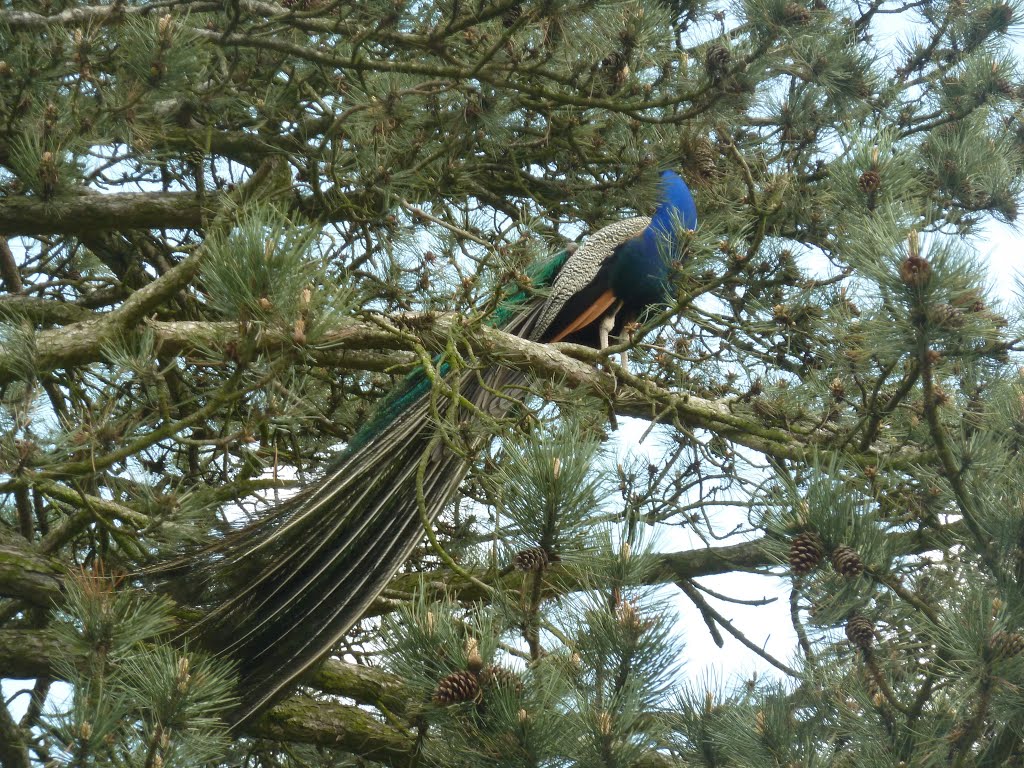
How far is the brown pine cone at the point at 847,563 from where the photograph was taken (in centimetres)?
172

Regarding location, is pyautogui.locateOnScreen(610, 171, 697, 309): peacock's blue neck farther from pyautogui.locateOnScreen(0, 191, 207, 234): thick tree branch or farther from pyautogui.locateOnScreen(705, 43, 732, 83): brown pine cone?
pyautogui.locateOnScreen(0, 191, 207, 234): thick tree branch

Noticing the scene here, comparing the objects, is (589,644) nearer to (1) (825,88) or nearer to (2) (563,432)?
(2) (563,432)

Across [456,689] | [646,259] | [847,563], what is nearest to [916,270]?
[847,563]

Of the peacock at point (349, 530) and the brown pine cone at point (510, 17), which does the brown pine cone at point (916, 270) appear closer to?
the peacock at point (349, 530)

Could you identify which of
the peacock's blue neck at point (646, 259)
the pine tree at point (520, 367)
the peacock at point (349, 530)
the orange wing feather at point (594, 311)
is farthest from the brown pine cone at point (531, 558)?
the orange wing feather at point (594, 311)

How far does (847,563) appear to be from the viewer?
1.72 metres

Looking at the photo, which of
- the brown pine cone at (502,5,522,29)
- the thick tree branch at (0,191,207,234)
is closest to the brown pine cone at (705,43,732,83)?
the brown pine cone at (502,5,522,29)

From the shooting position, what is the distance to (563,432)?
6.43 feet

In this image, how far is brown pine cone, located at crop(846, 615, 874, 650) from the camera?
174 centimetres

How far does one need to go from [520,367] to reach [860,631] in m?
1.67

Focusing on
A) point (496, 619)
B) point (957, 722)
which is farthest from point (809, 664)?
point (496, 619)

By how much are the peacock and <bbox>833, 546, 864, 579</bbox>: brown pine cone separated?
96cm

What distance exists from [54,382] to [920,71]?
3216 millimetres

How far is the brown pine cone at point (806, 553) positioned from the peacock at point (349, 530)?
0.91 meters
